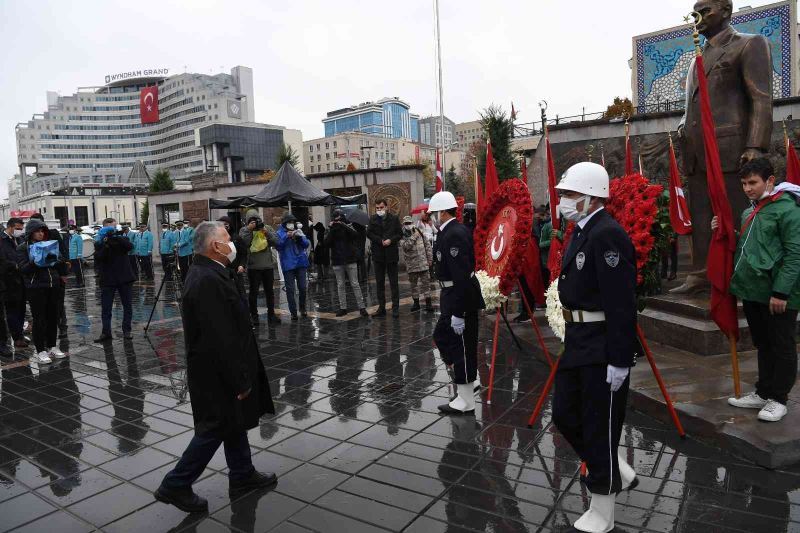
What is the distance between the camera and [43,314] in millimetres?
7855

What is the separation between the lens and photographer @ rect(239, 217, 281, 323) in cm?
1009

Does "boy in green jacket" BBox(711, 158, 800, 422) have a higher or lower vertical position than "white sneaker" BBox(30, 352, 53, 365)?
higher

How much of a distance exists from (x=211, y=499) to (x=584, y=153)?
13212 millimetres

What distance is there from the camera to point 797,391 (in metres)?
4.79

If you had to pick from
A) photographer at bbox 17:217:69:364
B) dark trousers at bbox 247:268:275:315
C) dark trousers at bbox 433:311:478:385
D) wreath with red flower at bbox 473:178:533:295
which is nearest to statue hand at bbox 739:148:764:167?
wreath with red flower at bbox 473:178:533:295

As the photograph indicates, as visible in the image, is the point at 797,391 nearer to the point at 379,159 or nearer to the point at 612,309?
the point at 612,309

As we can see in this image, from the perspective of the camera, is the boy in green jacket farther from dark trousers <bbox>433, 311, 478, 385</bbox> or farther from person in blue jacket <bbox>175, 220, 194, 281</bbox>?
person in blue jacket <bbox>175, 220, 194, 281</bbox>

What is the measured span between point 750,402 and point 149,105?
162802 millimetres

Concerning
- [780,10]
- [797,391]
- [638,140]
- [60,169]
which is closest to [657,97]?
[780,10]

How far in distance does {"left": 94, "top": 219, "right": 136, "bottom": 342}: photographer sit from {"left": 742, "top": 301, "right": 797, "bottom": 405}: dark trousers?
8.52 meters

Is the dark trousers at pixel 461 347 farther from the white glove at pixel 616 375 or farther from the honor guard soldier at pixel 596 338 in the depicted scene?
the white glove at pixel 616 375

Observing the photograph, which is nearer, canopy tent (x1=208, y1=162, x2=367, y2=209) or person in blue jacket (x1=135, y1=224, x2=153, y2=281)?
canopy tent (x1=208, y1=162, x2=367, y2=209)

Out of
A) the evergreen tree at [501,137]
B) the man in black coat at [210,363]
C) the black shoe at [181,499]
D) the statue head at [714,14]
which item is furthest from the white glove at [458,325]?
the evergreen tree at [501,137]

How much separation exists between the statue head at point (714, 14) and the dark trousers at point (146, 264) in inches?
715
